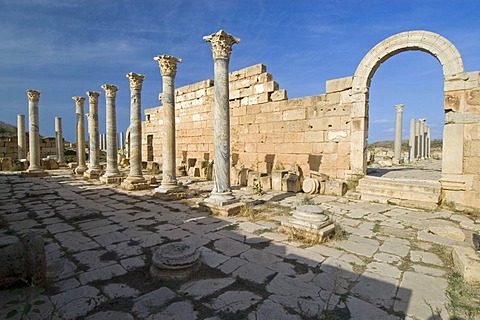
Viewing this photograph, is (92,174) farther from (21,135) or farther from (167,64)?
(21,135)

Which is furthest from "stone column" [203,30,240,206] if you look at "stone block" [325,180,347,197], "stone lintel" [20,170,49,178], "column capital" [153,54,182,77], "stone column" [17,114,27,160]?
"stone column" [17,114,27,160]

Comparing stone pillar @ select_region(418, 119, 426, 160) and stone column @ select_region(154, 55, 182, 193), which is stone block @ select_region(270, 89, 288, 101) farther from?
stone pillar @ select_region(418, 119, 426, 160)

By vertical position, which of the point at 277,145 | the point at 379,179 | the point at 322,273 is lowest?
the point at 322,273

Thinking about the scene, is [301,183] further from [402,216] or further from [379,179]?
[402,216]

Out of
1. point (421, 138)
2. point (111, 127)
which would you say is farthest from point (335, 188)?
point (421, 138)

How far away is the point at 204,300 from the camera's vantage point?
2.54 metres

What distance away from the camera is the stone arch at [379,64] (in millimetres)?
6277

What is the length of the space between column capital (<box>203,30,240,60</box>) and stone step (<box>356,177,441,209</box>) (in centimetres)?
531

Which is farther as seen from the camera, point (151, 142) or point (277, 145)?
point (151, 142)

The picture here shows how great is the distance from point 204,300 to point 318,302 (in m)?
1.13

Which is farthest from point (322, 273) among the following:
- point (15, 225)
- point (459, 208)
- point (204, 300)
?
point (15, 225)

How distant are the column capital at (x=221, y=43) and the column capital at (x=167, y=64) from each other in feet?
6.12

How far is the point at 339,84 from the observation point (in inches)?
326

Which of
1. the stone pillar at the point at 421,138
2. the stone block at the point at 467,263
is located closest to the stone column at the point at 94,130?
the stone block at the point at 467,263
